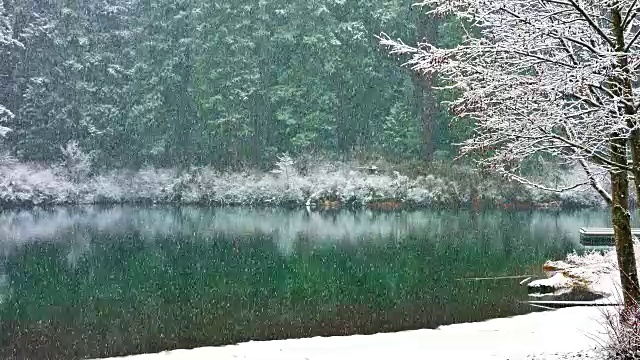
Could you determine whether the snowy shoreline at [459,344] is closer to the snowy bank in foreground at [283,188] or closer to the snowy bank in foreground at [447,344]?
the snowy bank in foreground at [447,344]

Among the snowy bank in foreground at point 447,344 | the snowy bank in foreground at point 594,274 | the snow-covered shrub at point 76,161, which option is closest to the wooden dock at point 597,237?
the snowy bank in foreground at point 594,274

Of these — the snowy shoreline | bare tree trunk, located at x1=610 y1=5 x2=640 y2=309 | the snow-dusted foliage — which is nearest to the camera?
the snow-dusted foliage

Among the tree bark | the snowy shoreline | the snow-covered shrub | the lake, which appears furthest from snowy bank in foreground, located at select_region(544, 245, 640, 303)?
the snow-covered shrub

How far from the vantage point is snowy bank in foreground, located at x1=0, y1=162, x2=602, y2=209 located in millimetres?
34188

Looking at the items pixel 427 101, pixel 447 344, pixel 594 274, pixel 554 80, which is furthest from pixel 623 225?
pixel 427 101

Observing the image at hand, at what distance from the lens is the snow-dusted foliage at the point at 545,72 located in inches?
232

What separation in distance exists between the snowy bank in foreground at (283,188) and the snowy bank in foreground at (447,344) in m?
24.1

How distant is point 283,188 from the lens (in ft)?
119

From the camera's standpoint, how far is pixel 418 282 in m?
14.9

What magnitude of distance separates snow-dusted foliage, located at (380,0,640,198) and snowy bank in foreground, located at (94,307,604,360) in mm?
2414

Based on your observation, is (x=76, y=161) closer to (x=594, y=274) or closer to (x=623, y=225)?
(x=594, y=274)

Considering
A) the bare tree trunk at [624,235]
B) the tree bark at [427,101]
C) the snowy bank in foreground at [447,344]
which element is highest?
the tree bark at [427,101]

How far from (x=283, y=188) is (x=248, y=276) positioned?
20.2 m

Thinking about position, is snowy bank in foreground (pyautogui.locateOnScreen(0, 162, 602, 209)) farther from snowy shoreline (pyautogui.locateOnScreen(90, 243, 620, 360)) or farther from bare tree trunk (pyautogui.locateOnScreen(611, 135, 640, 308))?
bare tree trunk (pyautogui.locateOnScreen(611, 135, 640, 308))
